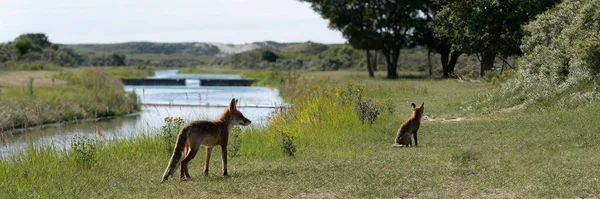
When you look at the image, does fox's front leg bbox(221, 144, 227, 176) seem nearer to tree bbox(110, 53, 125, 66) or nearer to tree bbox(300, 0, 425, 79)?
tree bbox(300, 0, 425, 79)

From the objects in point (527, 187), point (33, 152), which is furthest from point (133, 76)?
point (527, 187)

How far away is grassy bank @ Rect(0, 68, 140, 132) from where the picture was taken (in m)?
24.8

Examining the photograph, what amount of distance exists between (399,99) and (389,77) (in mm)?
21958

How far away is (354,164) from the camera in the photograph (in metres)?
11.3

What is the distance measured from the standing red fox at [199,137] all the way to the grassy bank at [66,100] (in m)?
13.9

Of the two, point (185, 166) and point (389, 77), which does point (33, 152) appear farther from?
point (389, 77)

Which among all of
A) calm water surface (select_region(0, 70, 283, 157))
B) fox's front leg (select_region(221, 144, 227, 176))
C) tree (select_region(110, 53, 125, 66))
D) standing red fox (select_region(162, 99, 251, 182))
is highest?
standing red fox (select_region(162, 99, 251, 182))

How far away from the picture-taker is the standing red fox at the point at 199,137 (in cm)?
952

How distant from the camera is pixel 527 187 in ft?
29.3

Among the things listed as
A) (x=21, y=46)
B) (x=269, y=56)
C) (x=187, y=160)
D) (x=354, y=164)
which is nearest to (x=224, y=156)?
(x=187, y=160)

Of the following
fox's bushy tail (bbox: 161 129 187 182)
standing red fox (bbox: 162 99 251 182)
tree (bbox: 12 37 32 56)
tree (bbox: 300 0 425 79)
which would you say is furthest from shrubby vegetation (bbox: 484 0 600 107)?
tree (bbox: 12 37 32 56)

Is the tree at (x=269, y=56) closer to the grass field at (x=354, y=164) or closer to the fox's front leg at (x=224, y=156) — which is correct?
the grass field at (x=354, y=164)

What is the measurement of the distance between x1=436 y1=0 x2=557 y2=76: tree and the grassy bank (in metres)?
15.8

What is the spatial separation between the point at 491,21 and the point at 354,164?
2362cm
